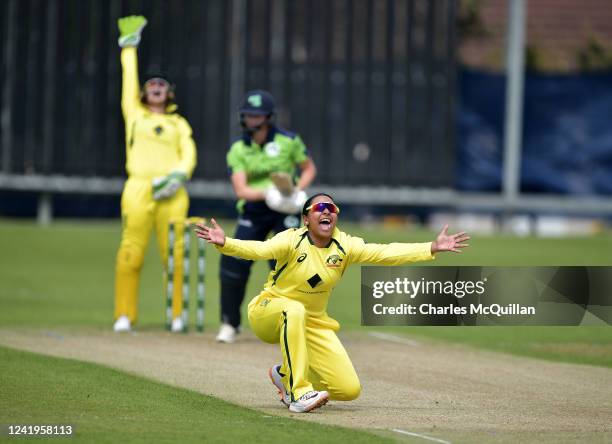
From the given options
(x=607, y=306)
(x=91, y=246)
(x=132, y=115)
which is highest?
(x=132, y=115)

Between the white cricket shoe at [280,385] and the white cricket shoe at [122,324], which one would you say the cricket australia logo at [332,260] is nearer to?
the white cricket shoe at [280,385]

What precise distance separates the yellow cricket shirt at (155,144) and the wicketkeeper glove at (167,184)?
0.08 metres

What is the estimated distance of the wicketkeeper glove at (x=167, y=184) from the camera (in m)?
14.8

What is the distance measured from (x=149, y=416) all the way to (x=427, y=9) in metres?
16.5

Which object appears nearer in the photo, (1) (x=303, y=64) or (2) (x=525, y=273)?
(2) (x=525, y=273)

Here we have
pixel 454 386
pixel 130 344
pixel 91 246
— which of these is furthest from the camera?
pixel 91 246

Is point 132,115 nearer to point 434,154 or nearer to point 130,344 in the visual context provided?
point 130,344

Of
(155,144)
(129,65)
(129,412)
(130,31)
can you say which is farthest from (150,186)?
(129,412)

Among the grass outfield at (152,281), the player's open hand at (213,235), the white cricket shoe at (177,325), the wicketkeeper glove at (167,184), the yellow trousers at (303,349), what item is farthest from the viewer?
the grass outfield at (152,281)

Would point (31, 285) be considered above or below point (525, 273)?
below

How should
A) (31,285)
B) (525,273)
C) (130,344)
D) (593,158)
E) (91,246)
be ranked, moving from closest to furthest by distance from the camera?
(525,273) < (130,344) < (31,285) < (91,246) < (593,158)

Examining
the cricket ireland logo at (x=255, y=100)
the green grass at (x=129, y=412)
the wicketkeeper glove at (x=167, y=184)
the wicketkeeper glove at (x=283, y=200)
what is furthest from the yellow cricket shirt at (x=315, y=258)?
the wicketkeeper glove at (x=167, y=184)

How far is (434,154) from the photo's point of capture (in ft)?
84.1

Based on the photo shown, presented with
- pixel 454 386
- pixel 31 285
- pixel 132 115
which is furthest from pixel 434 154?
pixel 454 386
